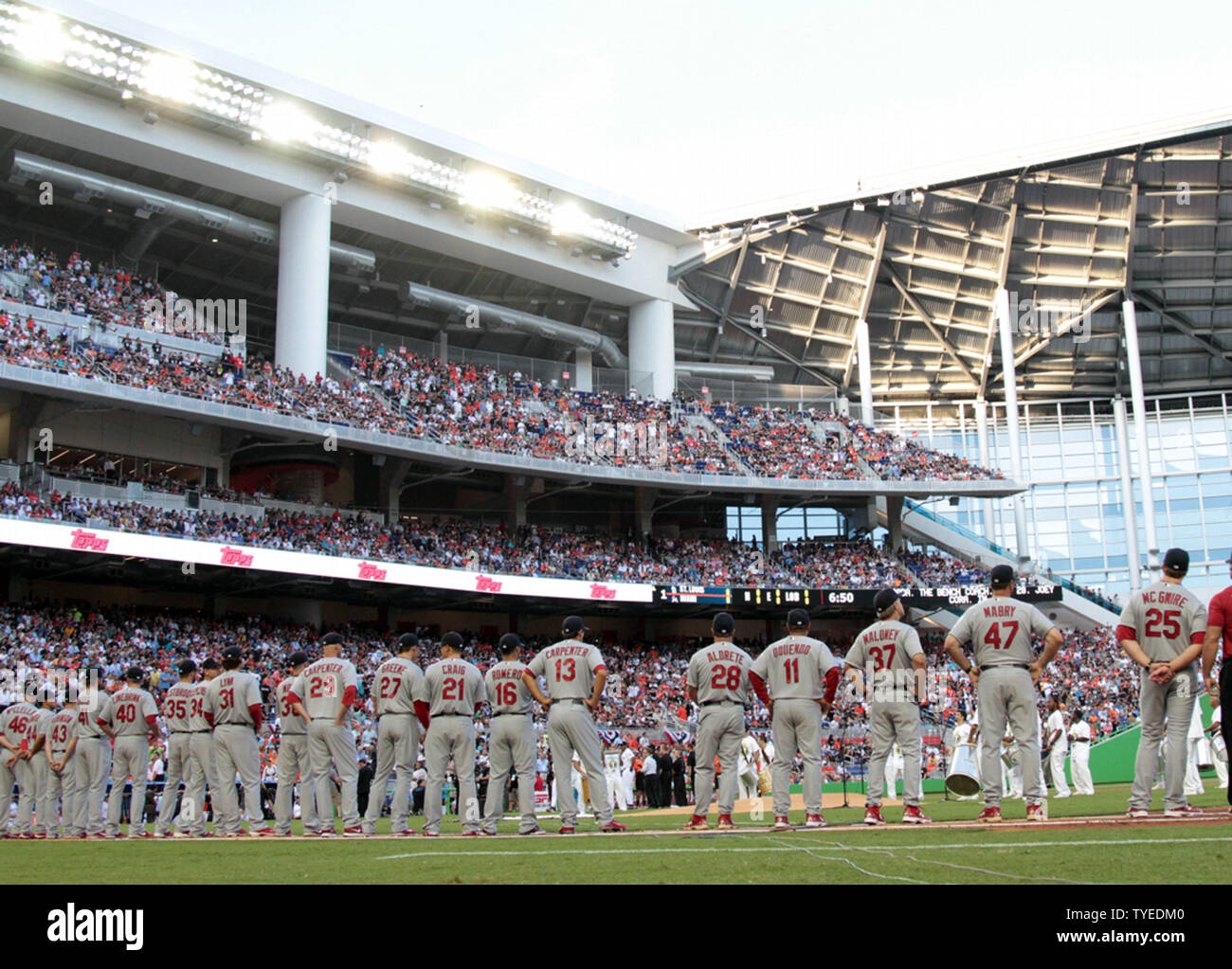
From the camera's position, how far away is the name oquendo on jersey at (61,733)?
15727 mm

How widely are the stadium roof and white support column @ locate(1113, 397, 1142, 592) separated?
5.07 feet

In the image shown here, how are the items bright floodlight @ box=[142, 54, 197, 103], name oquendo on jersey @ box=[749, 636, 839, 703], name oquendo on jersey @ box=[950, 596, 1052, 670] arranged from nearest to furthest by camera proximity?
name oquendo on jersey @ box=[950, 596, 1052, 670]
name oquendo on jersey @ box=[749, 636, 839, 703]
bright floodlight @ box=[142, 54, 197, 103]

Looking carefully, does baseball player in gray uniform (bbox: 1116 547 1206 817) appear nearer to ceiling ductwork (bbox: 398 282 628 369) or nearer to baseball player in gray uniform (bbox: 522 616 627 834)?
baseball player in gray uniform (bbox: 522 616 627 834)

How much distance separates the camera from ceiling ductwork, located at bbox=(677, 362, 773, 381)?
53.9 m

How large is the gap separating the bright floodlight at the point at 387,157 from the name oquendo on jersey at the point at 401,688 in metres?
30.2

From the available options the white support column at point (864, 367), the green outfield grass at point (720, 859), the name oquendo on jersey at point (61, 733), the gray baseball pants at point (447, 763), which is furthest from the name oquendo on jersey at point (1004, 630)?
the white support column at point (864, 367)

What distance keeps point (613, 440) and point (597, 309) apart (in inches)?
361

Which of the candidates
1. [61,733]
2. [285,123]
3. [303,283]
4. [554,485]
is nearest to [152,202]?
[285,123]

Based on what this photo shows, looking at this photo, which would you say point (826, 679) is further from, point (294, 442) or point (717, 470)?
point (717, 470)

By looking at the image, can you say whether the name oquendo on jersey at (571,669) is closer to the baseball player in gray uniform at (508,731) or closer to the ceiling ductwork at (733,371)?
the baseball player in gray uniform at (508,731)

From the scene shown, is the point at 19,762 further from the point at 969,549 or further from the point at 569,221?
the point at 969,549

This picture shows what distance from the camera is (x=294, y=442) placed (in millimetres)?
38031

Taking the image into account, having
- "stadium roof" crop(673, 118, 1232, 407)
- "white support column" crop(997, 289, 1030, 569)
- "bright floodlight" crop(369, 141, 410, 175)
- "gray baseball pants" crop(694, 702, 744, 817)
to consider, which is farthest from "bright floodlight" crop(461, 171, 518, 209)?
"gray baseball pants" crop(694, 702, 744, 817)
